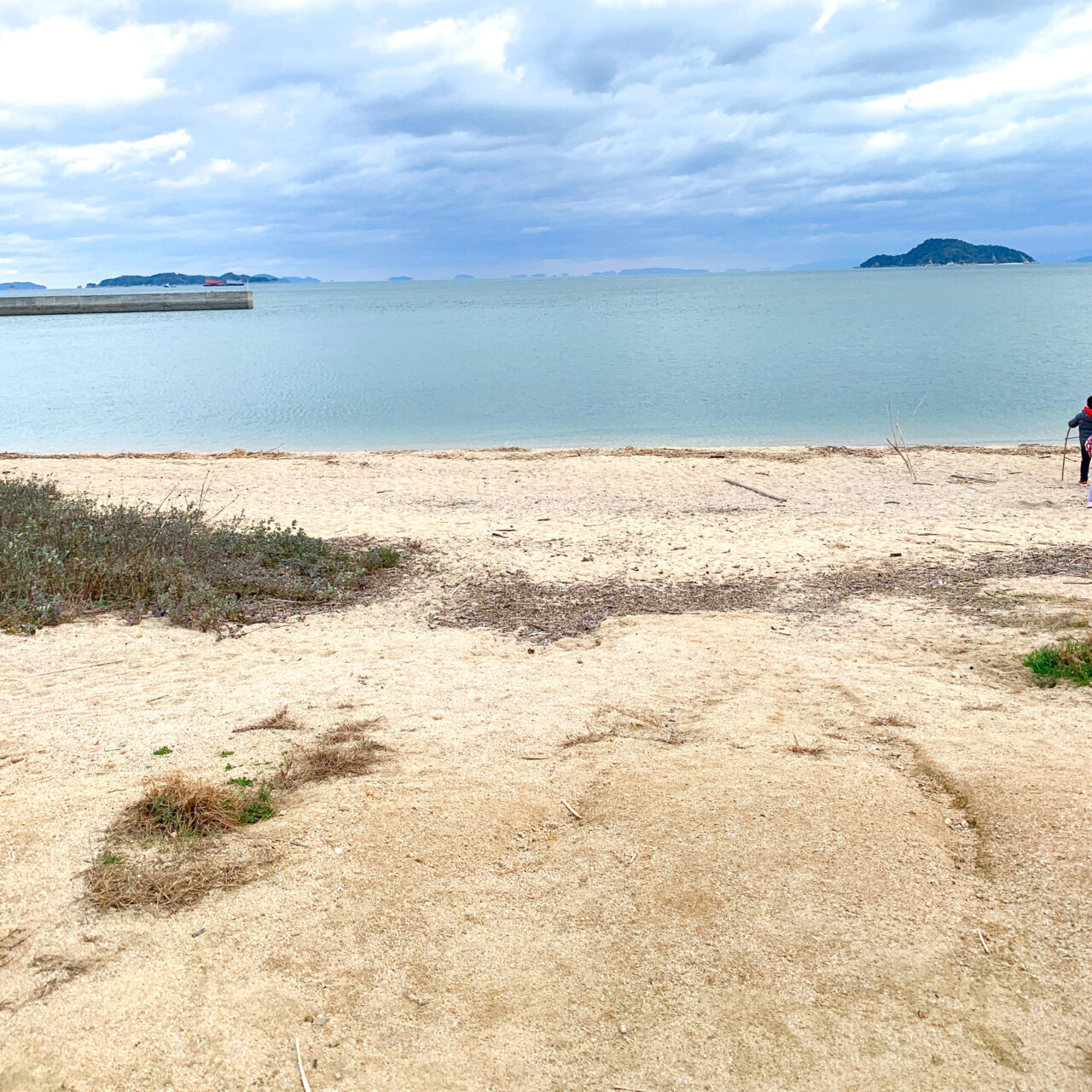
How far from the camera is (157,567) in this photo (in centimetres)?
849

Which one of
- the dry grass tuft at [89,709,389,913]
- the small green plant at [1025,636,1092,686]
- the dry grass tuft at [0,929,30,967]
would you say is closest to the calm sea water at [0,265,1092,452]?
the small green plant at [1025,636,1092,686]

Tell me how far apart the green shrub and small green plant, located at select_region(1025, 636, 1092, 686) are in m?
6.14

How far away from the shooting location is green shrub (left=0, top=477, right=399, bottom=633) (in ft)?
26.2

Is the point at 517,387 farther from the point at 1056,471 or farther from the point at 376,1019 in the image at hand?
the point at 376,1019

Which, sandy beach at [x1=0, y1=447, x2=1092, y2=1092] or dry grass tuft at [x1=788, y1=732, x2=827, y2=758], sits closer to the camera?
sandy beach at [x1=0, y1=447, x2=1092, y2=1092]

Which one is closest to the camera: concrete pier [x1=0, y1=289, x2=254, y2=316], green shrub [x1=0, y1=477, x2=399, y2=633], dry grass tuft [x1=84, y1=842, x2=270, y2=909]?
dry grass tuft [x1=84, y1=842, x2=270, y2=909]

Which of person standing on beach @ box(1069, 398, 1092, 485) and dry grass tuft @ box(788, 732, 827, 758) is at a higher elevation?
person standing on beach @ box(1069, 398, 1092, 485)

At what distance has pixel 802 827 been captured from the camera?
13.7 ft

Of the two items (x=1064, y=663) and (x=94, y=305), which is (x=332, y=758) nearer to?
(x=1064, y=663)

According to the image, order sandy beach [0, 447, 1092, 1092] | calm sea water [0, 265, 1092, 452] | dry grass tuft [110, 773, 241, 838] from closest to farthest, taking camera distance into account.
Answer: sandy beach [0, 447, 1092, 1092] < dry grass tuft [110, 773, 241, 838] < calm sea water [0, 265, 1092, 452]

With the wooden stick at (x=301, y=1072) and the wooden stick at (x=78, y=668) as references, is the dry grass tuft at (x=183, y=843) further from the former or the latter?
the wooden stick at (x=78, y=668)

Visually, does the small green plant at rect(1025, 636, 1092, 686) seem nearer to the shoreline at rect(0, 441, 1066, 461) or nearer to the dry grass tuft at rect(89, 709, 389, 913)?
the dry grass tuft at rect(89, 709, 389, 913)

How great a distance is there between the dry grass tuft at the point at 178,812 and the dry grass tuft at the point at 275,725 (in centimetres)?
115

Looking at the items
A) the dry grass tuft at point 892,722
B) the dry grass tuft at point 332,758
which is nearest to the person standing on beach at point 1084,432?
the dry grass tuft at point 892,722
